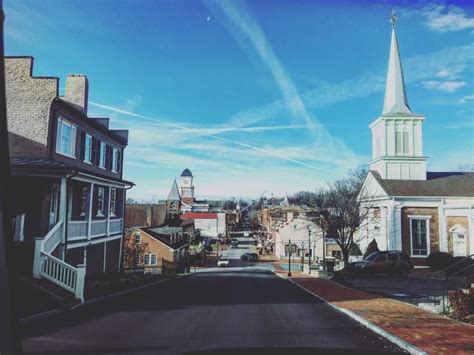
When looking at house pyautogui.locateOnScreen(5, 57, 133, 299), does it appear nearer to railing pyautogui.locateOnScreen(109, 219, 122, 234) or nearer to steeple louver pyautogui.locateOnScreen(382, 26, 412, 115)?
railing pyautogui.locateOnScreen(109, 219, 122, 234)

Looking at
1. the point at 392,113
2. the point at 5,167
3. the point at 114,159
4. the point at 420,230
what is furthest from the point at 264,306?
the point at 392,113

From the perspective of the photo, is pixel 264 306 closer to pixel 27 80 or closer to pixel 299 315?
pixel 299 315

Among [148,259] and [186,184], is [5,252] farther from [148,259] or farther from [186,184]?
[186,184]

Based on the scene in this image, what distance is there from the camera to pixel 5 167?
6.25 feet

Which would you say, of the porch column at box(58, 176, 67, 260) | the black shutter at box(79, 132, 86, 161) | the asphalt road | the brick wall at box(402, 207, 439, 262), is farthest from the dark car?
the porch column at box(58, 176, 67, 260)

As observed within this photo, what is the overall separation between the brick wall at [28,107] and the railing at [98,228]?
4.73 m

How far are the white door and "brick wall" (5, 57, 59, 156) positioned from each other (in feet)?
101

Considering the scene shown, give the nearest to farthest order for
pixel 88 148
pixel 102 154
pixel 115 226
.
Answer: pixel 88 148 → pixel 102 154 → pixel 115 226

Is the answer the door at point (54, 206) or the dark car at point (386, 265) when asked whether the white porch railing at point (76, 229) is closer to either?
the door at point (54, 206)

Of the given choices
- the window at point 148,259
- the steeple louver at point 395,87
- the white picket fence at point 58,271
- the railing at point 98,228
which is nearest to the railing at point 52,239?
the white picket fence at point 58,271

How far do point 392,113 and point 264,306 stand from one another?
30.9m

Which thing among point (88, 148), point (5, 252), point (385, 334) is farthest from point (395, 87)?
point (5, 252)

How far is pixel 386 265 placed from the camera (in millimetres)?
26984

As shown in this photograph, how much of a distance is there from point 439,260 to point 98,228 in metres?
25.1
